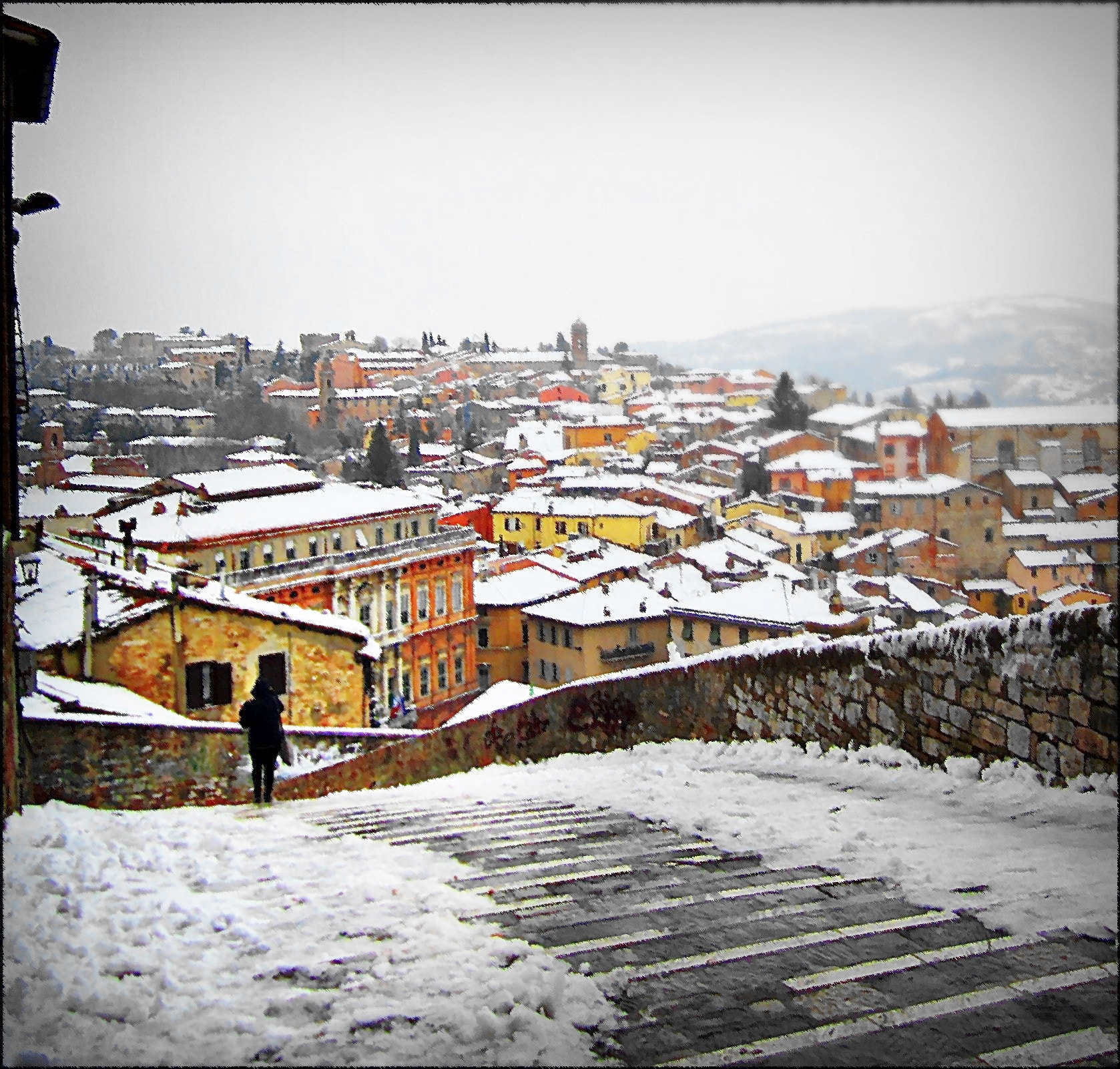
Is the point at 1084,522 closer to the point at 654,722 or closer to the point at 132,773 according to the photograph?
the point at 654,722

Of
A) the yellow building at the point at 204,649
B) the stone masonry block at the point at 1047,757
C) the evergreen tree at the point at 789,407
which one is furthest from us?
the evergreen tree at the point at 789,407

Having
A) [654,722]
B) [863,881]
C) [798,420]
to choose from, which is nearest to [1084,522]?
[654,722]

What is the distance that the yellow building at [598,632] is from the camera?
21328 millimetres

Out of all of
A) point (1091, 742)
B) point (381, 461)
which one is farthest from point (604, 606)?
point (1091, 742)

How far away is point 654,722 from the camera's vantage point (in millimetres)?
5855

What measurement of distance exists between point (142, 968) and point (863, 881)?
1.69m

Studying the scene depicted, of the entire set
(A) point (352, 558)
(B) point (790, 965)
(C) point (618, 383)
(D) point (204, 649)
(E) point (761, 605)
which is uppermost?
(C) point (618, 383)

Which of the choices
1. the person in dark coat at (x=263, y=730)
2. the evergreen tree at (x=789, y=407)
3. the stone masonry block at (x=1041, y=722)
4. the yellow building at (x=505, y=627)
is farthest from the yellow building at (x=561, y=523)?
the stone masonry block at (x=1041, y=722)

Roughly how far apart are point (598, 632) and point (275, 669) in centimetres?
1172

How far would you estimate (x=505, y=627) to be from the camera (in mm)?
23688

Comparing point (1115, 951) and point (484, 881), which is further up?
point (1115, 951)

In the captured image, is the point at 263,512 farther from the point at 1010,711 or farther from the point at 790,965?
the point at 790,965

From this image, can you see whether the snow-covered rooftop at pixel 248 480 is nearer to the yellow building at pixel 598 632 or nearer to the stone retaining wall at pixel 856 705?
the yellow building at pixel 598 632

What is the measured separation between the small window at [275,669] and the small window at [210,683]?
0.29m
